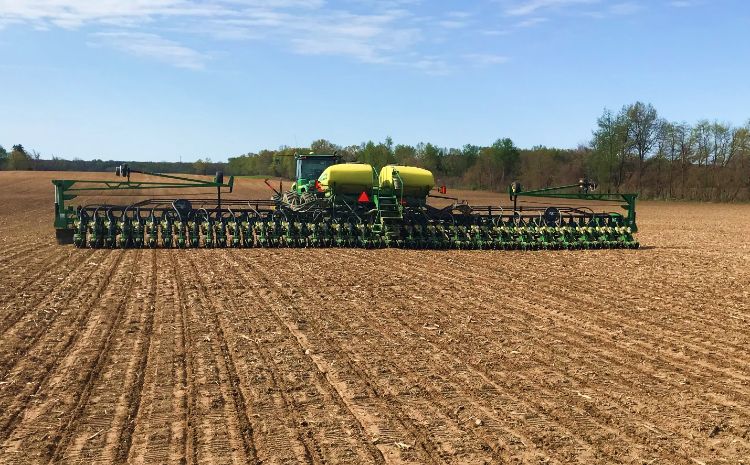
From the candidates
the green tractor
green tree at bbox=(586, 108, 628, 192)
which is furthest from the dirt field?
green tree at bbox=(586, 108, 628, 192)

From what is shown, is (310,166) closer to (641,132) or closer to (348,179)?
(348,179)

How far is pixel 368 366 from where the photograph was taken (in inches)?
257

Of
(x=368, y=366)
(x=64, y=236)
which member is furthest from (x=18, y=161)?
(x=368, y=366)

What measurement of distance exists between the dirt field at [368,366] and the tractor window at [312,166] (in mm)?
7045

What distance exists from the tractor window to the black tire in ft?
19.4

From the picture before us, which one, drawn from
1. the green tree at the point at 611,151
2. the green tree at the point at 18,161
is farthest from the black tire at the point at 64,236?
the green tree at the point at 18,161

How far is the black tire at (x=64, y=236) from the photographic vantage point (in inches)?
655

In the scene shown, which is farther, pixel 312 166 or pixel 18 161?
pixel 18 161

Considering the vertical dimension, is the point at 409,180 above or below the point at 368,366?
above

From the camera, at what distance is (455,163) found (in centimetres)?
7744

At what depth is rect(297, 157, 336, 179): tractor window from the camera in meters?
19.3

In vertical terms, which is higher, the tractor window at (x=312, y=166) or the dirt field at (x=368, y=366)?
the tractor window at (x=312, y=166)

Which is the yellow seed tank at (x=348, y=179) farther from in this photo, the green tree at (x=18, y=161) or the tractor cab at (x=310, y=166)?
the green tree at (x=18, y=161)

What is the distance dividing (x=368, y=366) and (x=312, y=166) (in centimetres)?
1329
